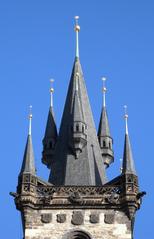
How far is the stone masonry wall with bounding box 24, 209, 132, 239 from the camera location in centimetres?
3847

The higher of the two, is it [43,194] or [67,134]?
[67,134]

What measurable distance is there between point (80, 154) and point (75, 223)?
3944mm

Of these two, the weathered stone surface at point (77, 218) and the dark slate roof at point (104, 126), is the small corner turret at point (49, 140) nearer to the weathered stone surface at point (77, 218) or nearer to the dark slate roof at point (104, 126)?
the dark slate roof at point (104, 126)

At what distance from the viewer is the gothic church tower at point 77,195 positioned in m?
38.7

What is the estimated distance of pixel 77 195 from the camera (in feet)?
129

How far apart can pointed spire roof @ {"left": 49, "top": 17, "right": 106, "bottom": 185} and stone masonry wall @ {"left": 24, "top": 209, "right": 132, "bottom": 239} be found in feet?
6.21

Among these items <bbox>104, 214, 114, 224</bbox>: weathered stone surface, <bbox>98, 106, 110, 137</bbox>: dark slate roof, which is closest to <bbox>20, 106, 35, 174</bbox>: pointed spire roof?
<bbox>104, 214, 114, 224</bbox>: weathered stone surface

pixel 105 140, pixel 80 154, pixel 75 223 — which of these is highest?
pixel 105 140

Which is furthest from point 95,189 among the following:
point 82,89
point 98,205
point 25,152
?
point 82,89

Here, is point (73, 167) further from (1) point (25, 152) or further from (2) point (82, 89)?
(2) point (82, 89)

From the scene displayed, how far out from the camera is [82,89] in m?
44.8

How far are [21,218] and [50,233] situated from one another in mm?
1607

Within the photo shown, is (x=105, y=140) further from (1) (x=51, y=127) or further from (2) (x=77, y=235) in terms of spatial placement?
(2) (x=77, y=235)

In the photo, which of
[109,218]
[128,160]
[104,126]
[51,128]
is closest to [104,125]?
[104,126]
